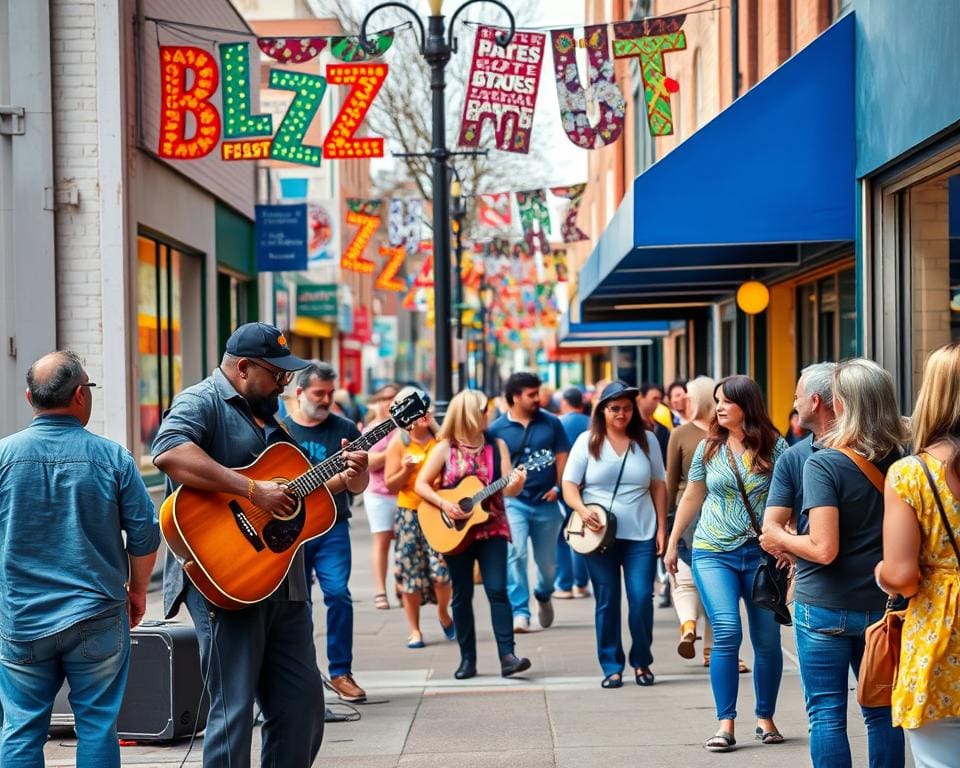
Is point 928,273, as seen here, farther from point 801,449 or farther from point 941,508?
point 941,508

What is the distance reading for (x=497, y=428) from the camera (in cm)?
1095

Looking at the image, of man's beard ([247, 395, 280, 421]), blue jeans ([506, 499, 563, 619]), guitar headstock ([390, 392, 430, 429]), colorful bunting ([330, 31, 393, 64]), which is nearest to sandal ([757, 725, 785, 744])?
guitar headstock ([390, 392, 430, 429])

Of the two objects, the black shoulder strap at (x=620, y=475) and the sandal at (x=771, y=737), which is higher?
the black shoulder strap at (x=620, y=475)

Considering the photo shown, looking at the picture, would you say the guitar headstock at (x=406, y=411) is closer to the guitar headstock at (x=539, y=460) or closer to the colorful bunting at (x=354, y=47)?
the guitar headstock at (x=539, y=460)

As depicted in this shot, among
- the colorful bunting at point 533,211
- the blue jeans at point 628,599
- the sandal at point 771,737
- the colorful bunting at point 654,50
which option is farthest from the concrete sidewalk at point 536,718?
the colorful bunting at point 533,211

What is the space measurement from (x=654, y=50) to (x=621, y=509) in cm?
604

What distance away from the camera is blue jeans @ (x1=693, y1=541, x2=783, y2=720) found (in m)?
7.17

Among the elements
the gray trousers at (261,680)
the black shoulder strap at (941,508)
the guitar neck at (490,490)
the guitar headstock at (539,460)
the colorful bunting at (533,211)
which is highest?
the colorful bunting at (533,211)

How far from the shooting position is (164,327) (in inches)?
659

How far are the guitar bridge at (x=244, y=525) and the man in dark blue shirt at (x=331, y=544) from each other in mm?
2779

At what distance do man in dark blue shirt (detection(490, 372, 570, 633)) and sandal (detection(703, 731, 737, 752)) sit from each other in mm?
3854

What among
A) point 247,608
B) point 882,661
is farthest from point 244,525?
point 882,661

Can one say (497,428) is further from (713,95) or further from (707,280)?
(713,95)

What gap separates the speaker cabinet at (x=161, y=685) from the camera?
729 centimetres
